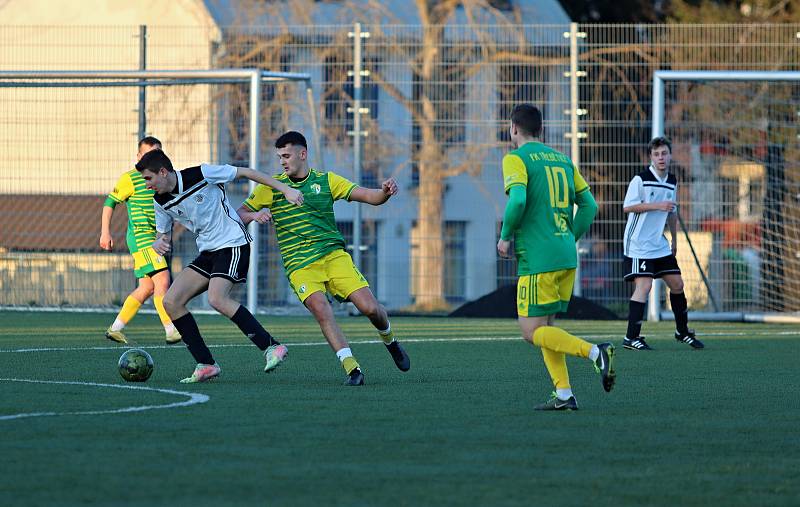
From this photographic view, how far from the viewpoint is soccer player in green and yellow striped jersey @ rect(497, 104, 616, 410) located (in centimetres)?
766

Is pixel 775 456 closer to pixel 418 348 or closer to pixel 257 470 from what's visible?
pixel 257 470

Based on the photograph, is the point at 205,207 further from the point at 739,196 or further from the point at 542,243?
the point at 739,196

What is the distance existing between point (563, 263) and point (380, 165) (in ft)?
38.7

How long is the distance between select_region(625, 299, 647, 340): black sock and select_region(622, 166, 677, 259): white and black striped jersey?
19.1 inches

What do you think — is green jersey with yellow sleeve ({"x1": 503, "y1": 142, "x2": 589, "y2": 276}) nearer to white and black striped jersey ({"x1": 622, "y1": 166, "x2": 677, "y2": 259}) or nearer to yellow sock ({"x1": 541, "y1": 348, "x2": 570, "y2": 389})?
yellow sock ({"x1": 541, "y1": 348, "x2": 570, "y2": 389})

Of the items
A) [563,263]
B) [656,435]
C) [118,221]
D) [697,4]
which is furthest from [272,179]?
[697,4]

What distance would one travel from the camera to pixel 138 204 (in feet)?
42.4

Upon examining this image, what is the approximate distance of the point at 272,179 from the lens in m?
8.96

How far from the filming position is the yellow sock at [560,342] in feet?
24.8

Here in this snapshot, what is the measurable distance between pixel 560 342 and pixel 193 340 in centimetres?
276

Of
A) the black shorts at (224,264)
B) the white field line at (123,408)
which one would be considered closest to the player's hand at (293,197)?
the black shorts at (224,264)

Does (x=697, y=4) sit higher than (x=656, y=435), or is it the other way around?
(x=697, y=4)

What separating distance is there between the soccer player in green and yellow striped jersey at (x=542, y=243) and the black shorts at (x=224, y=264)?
2326 millimetres

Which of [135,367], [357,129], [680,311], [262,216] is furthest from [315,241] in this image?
[357,129]
